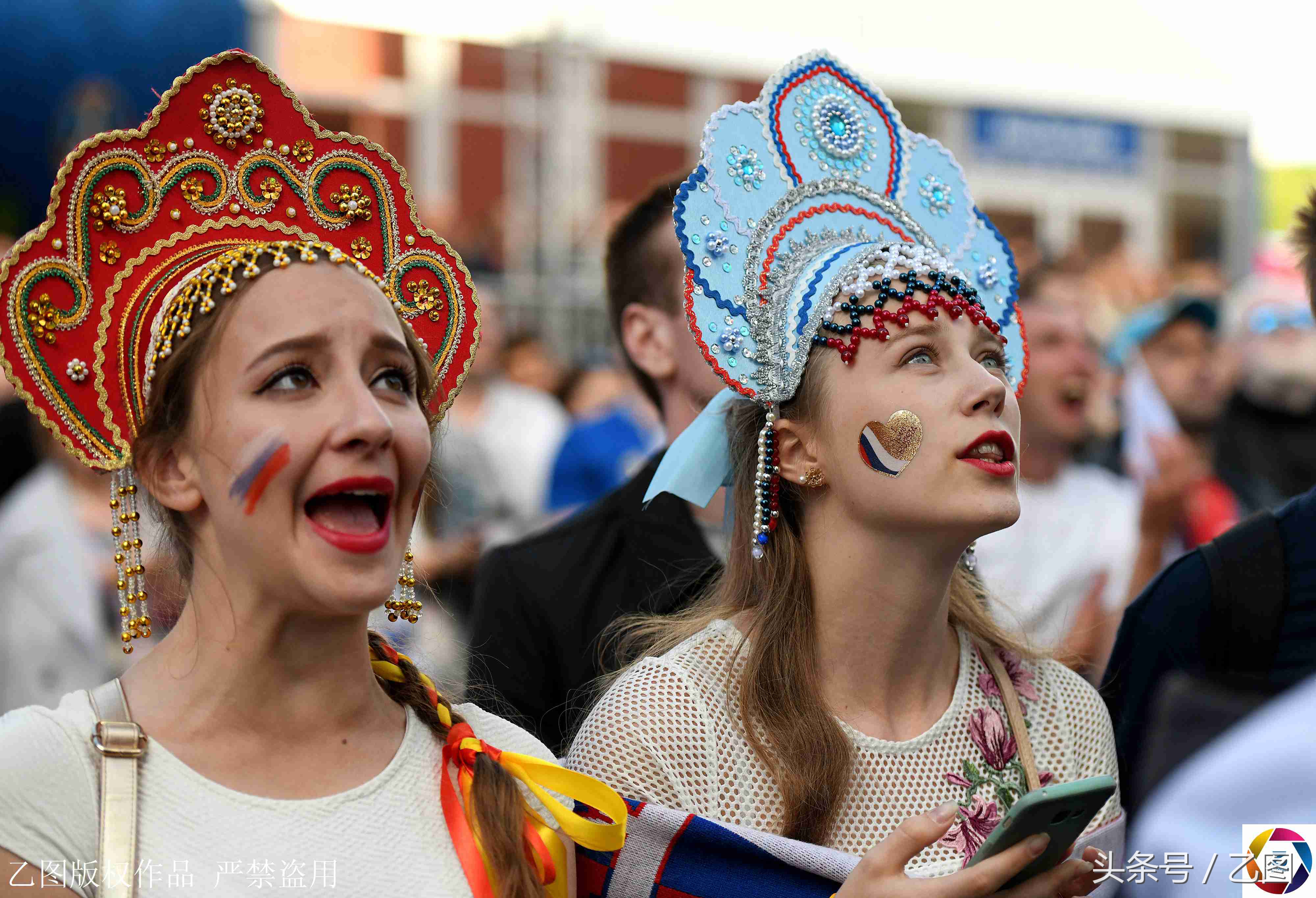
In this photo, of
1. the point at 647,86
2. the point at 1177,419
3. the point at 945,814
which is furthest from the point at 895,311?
the point at 647,86

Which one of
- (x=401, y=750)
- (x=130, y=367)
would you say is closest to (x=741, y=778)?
(x=401, y=750)

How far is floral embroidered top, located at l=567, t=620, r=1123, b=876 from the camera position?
2.42 meters

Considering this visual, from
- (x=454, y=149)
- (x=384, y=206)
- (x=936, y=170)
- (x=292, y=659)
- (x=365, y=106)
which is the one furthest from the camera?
(x=454, y=149)

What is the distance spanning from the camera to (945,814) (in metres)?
2.13

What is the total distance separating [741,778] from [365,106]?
11377 millimetres

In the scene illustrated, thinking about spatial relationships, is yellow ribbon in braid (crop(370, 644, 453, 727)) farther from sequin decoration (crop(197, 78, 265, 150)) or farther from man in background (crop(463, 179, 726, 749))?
sequin decoration (crop(197, 78, 265, 150))

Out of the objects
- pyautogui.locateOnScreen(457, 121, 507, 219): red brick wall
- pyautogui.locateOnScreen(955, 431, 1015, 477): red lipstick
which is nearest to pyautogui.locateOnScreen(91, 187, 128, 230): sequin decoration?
pyautogui.locateOnScreen(955, 431, 1015, 477): red lipstick

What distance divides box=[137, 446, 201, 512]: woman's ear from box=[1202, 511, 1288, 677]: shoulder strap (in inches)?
74.7

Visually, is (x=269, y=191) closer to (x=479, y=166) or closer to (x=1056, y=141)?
(x=479, y=166)

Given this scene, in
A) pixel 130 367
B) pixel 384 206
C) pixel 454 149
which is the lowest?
pixel 454 149

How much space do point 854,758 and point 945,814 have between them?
1.25ft

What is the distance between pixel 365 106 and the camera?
1292cm

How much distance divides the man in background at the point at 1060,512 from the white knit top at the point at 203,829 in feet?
9.61

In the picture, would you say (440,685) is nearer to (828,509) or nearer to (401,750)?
(401,750)
